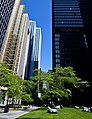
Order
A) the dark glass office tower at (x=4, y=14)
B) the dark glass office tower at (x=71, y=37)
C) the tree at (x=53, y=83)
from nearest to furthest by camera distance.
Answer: the tree at (x=53, y=83) → the dark glass office tower at (x=4, y=14) → the dark glass office tower at (x=71, y=37)

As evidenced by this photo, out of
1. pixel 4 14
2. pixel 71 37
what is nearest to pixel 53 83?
pixel 4 14

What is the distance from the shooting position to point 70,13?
144125mm

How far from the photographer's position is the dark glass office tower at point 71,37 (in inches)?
4985

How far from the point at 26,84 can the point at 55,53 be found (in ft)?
219

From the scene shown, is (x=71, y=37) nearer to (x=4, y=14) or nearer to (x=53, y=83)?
(x=4, y=14)

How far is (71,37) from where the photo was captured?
449 feet

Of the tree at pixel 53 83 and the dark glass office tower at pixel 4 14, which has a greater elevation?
the dark glass office tower at pixel 4 14

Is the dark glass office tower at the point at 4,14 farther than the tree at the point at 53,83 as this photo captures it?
Yes

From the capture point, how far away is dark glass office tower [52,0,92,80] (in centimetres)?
12662

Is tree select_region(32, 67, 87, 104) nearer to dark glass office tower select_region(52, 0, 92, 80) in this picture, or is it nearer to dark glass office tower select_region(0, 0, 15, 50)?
dark glass office tower select_region(0, 0, 15, 50)

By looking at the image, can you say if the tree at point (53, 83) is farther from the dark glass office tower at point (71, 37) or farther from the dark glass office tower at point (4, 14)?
the dark glass office tower at point (71, 37)

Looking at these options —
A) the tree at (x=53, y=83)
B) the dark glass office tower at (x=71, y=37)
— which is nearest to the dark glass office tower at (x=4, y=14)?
the dark glass office tower at (x=71, y=37)

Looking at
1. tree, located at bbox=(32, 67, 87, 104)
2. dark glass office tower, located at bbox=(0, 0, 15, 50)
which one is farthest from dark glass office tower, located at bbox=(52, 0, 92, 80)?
tree, located at bbox=(32, 67, 87, 104)

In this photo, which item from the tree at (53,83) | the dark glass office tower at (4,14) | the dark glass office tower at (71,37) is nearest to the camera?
the tree at (53,83)
